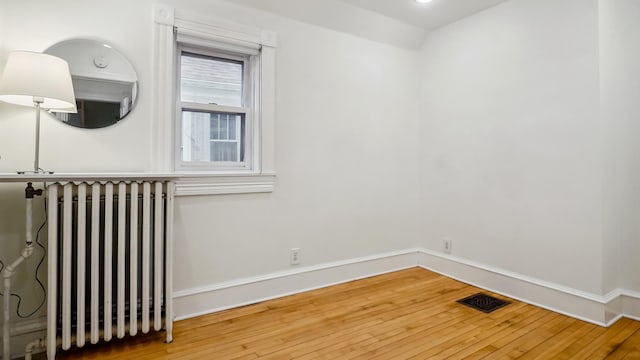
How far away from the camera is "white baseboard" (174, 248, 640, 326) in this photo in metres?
2.27

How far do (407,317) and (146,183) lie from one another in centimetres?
188

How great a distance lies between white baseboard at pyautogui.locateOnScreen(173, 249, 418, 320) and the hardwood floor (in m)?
0.08

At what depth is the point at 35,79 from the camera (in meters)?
1.59

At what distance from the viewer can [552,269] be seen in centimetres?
245

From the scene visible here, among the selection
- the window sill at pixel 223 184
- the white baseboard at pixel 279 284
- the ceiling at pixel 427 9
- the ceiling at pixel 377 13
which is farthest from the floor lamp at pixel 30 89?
the ceiling at pixel 427 9

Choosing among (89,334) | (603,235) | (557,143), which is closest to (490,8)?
(557,143)

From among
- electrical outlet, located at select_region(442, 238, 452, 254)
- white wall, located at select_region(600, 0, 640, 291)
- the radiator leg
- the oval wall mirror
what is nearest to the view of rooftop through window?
the oval wall mirror

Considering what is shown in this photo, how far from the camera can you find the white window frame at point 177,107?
218cm

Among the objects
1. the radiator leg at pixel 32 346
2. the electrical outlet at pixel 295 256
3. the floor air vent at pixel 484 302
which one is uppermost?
the electrical outlet at pixel 295 256

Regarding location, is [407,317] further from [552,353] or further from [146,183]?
[146,183]

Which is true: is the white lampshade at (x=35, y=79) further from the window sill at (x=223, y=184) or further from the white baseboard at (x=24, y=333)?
the white baseboard at (x=24, y=333)

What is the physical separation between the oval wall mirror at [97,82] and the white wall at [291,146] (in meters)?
0.05

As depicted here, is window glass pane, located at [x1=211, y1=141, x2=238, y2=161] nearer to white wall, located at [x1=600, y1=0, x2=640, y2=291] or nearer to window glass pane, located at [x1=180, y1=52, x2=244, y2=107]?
window glass pane, located at [x1=180, y1=52, x2=244, y2=107]

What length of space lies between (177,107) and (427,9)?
2.21 metres
